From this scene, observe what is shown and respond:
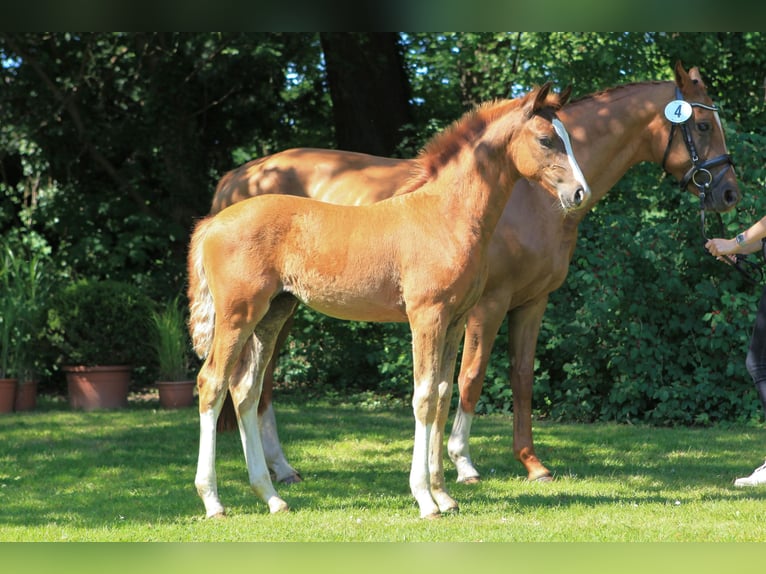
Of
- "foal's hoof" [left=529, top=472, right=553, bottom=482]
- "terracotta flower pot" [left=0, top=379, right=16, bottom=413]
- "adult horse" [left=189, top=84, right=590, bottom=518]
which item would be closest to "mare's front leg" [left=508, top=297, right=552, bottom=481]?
"foal's hoof" [left=529, top=472, right=553, bottom=482]

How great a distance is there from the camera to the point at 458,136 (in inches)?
195

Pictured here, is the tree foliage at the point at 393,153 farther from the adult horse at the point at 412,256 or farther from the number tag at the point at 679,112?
the adult horse at the point at 412,256

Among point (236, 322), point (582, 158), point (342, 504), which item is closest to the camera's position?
point (236, 322)

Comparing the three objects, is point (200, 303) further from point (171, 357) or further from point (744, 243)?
point (171, 357)

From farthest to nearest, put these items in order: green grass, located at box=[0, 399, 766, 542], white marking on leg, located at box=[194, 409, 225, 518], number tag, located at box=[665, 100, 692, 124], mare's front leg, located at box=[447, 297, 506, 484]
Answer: mare's front leg, located at box=[447, 297, 506, 484] < number tag, located at box=[665, 100, 692, 124] < white marking on leg, located at box=[194, 409, 225, 518] < green grass, located at box=[0, 399, 766, 542]

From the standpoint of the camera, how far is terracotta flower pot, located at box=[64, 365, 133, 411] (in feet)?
32.5

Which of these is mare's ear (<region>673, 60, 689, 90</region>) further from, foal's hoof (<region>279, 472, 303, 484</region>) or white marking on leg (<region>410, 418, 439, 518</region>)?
foal's hoof (<region>279, 472, 303, 484</region>)

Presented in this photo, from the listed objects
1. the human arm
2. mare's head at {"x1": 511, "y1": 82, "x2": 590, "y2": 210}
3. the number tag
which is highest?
the number tag

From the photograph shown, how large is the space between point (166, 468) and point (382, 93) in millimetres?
6494

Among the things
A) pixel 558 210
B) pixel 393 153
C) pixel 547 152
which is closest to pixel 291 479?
pixel 558 210

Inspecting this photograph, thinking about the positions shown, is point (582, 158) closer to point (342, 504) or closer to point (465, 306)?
point (465, 306)

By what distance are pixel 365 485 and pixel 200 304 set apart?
177cm

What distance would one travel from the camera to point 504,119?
4.82 metres
